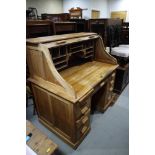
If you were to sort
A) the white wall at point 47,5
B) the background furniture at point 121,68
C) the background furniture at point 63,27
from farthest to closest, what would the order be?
the white wall at point 47,5, the background furniture at point 121,68, the background furniture at point 63,27

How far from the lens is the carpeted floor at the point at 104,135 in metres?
1.78

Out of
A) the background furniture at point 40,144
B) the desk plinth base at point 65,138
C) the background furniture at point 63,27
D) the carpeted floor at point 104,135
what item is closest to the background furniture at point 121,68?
the carpeted floor at point 104,135

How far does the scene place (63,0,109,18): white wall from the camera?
790 cm

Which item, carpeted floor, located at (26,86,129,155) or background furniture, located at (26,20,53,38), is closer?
carpeted floor, located at (26,86,129,155)

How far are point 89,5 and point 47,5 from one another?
239cm

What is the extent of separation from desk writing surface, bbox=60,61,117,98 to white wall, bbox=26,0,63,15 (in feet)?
22.3

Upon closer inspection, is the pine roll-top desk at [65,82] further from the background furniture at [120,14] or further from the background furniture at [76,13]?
the background furniture at [120,14]

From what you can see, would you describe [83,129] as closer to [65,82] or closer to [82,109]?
[82,109]

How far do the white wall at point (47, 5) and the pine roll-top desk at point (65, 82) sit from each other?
22.1 feet

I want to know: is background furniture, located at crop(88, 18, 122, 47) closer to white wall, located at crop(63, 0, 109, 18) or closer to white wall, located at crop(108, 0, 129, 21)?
white wall, located at crop(63, 0, 109, 18)

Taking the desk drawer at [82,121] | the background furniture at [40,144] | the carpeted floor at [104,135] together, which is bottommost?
the carpeted floor at [104,135]

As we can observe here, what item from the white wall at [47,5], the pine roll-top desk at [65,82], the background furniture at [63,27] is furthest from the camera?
the white wall at [47,5]

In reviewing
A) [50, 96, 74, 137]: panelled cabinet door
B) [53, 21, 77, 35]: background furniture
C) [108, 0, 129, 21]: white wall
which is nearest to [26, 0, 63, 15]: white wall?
[108, 0, 129, 21]: white wall
